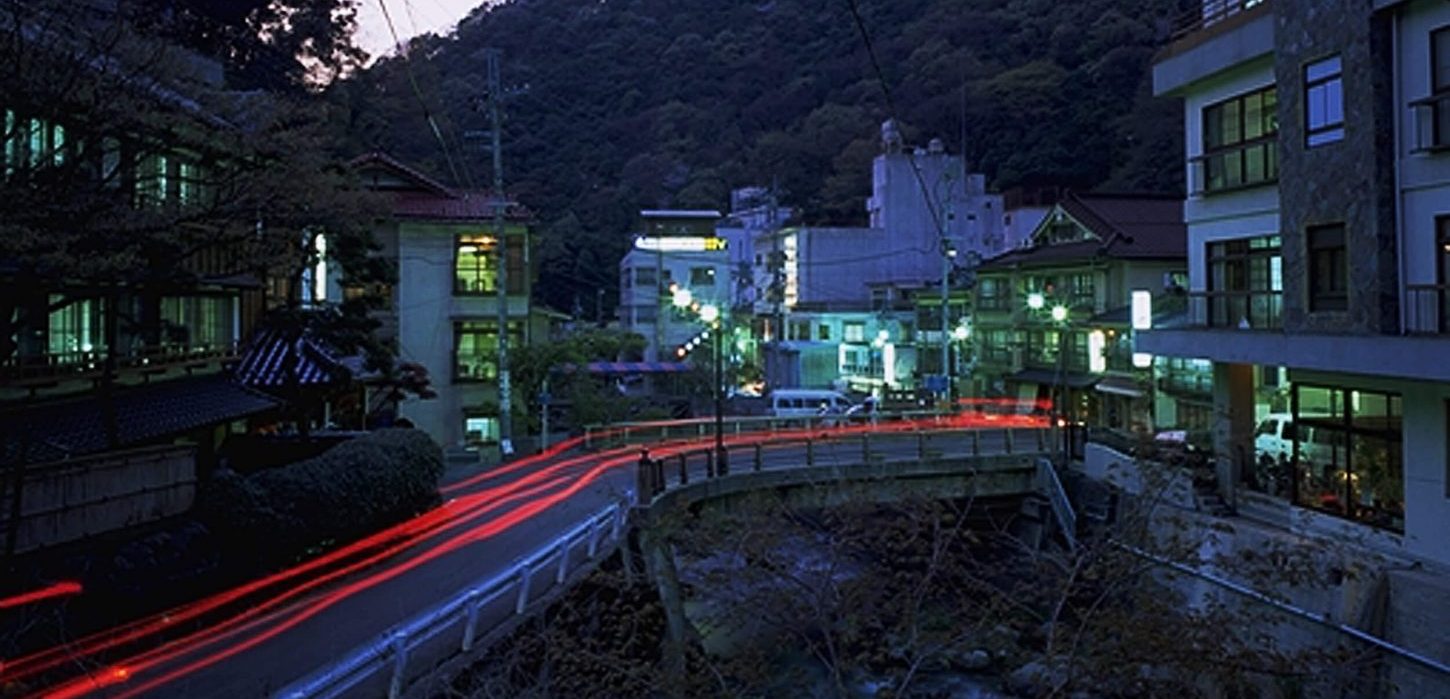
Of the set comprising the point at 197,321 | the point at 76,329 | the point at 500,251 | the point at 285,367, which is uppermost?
the point at 500,251

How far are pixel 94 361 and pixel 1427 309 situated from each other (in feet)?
76.1

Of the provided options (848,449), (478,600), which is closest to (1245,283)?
(848,449)

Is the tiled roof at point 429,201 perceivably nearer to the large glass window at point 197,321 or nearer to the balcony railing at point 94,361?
the large glass window at point 197,321

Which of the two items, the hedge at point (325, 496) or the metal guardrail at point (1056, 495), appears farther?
the metal guardrail at point (1056, 495)

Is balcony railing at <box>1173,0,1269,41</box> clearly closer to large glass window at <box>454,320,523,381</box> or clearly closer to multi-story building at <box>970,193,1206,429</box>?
multi-story building at <box>970,193,1206,429</box>

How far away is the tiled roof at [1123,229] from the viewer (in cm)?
3662

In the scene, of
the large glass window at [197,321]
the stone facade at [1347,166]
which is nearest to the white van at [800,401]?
the large glass window at [197,321]

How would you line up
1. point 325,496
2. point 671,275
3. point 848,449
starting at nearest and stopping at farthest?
point 325,496 < point 848,449 < point 671,275

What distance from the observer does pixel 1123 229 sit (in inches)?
1490

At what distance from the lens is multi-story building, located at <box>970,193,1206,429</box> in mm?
35844

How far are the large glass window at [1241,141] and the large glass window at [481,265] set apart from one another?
74.6 ft

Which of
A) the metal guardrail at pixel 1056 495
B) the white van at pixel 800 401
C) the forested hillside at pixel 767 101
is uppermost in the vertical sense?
the forested hillside at pixel 767 101

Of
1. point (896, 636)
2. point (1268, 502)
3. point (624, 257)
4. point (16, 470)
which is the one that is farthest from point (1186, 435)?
point (624, 257)

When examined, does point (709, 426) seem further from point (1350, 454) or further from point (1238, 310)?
point (1350, 454)
